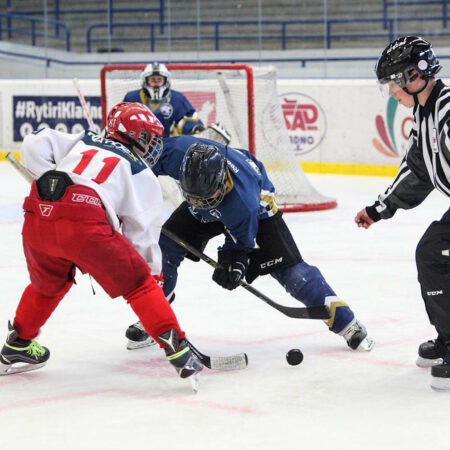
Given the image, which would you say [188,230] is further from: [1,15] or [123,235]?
[1,15]

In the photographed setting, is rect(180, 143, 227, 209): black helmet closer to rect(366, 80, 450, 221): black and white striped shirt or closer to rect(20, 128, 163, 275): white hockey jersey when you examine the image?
rect(20, 128, 163, 275): white hockey jersey

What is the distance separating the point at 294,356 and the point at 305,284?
0.95ft

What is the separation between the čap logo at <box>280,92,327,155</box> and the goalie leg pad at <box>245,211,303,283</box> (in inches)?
241

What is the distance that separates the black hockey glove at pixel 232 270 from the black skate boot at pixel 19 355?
2.11ft

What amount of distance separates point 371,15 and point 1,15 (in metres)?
4.82

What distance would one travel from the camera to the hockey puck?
3508 mm

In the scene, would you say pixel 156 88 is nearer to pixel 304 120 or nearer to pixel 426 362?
pixel 304 120

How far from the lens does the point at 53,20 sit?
526 inches

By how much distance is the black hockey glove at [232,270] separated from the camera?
11.5 ft

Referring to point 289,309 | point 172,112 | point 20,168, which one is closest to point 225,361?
point 289,309

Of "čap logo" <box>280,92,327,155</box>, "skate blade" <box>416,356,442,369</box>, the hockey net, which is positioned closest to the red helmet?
"skate blade" <box>416,356,442,369</box>

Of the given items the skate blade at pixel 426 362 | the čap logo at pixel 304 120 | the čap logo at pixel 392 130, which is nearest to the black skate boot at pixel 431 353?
the skate blade at pixel 426 362

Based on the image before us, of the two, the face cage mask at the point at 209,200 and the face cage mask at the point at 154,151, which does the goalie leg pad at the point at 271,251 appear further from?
the face cage mask at the point at 154,151

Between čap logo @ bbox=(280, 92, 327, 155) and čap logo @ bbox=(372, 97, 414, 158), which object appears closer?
čap logo @ bbox=(372, 97, 414, 158)
